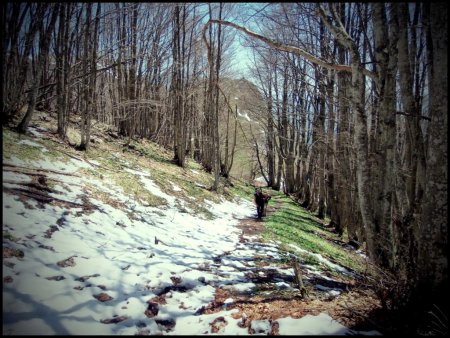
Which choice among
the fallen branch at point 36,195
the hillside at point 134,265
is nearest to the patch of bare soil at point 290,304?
the hillside at point 134,265

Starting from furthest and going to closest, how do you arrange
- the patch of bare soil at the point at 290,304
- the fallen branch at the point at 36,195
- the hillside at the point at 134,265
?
the fallen branch at the point at 36,195, the patch of bare soil at the point at 290,304, the hillside at the point at 134,265

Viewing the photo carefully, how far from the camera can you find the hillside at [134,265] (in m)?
3.14

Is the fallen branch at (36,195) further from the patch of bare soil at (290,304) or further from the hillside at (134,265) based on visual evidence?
the patch of bare soil at (290,304)

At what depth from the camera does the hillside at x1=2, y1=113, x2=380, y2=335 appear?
10.3ft

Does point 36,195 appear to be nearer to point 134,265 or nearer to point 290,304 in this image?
point 134,265

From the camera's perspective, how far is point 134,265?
4.46 meters

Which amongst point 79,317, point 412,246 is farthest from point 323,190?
point 79,317

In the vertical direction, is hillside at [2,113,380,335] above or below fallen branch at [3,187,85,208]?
below

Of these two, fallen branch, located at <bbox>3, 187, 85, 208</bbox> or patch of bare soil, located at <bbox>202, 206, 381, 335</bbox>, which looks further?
fallen branch, located at <bbox>3, 187, 85, 208</bbox>

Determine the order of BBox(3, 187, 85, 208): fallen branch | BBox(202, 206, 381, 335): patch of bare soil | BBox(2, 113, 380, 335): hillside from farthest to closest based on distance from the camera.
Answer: BBox(3, 187, 85, 208): fallen branch
BBox(202, 206, 381, 335): patch of bare soil
BBox(2, 113, 380, 335): hillside

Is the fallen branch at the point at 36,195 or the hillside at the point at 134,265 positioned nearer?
the hillside at the point at 134,265

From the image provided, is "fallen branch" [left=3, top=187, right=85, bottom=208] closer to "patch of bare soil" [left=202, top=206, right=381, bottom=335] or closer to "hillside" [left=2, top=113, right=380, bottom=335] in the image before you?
"hillside" [left=2, top=113, right=380, bottom=335]

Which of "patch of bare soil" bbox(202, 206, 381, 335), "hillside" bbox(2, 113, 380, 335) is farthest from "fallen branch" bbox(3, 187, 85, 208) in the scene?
"patch of bare soil" bbox(202, 206, 381, 335)

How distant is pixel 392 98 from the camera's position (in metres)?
4.60
